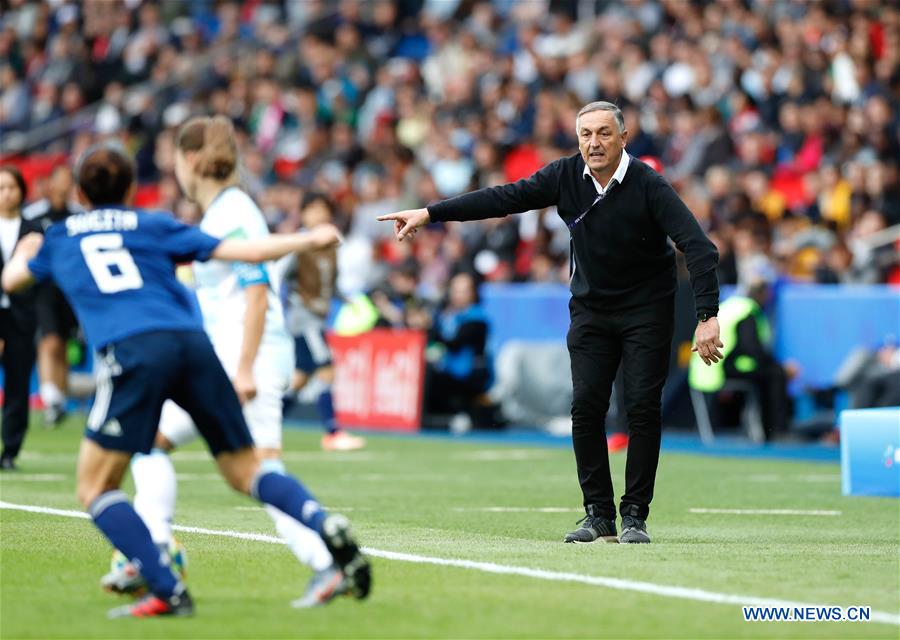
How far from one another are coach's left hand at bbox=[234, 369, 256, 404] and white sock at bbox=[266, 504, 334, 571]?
48.8 inches

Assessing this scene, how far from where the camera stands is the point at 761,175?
68.3ft

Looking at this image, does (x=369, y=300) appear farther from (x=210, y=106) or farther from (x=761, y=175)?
(x=210, y=106)

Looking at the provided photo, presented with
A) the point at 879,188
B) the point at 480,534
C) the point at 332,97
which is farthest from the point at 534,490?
the point at 332,97

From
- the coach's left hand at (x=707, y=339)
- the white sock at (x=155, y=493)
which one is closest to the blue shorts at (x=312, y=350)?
the coach's left hand at (x=707, y=339)

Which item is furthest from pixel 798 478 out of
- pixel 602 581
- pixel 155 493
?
pixel 155 493

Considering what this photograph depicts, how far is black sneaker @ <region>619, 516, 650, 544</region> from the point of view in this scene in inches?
371

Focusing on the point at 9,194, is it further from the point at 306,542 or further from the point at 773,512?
the point at 306,542

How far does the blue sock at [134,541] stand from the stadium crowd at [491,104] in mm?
13052

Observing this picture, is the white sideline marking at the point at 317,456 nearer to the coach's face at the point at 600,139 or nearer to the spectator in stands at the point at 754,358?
the spectator in stands at the point at 754,358

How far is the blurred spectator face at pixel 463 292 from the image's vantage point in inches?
827

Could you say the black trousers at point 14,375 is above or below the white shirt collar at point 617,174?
below

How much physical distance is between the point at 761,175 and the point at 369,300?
507 centimetres

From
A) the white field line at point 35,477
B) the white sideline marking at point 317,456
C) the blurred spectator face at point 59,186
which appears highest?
the blurred spectator face at point 59,186

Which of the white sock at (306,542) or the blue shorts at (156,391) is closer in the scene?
the blue shorts at (156,391)
